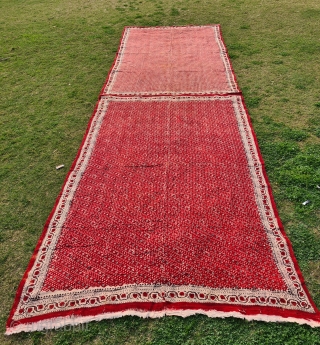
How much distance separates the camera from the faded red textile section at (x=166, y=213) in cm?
213

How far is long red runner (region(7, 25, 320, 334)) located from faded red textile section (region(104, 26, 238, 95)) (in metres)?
0.24

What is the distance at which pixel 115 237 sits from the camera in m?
2.35

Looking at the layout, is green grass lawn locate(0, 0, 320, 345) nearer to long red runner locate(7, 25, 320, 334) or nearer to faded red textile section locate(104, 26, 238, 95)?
long red runner locate(7, 25, 320, 334)

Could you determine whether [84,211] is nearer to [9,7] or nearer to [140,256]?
[140,256]

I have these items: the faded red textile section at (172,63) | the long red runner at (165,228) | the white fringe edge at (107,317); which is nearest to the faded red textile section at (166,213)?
the long red runner at (165,228)

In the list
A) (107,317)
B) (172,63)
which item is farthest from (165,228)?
(172,63)

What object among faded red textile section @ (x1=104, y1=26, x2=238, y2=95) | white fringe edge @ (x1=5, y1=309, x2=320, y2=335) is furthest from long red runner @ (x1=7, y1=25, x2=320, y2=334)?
faded red textile section @ (x1=104, y1=26, x2=238, y2=95)

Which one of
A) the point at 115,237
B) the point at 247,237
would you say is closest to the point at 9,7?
the point at 115,237

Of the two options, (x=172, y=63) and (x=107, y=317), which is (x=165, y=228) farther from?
(x=172, y=63)

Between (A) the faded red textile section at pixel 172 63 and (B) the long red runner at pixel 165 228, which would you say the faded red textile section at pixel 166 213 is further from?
(A) the faded red textile section at pixel 172 63

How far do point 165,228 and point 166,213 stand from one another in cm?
15

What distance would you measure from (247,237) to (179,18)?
4578mm

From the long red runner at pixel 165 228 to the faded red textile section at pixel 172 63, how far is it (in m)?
0.24

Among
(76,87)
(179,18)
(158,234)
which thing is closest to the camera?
(158,234)
